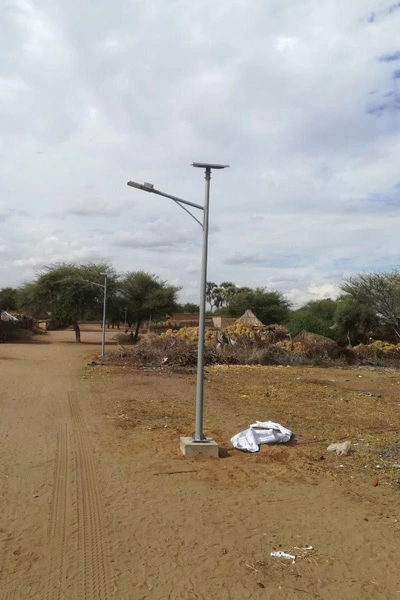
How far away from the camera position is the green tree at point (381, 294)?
37.1 meters

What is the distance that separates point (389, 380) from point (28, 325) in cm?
3949

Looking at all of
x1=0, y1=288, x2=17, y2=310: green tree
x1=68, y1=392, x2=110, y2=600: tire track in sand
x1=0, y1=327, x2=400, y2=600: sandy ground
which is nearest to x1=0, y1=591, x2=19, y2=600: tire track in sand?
x1=0, y1=327, x2=400, y2=600: sandy ground

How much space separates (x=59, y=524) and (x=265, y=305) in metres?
60.0

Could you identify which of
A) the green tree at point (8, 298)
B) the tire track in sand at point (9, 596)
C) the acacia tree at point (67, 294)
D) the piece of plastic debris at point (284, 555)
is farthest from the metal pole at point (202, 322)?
the green tree at point (8, 298)

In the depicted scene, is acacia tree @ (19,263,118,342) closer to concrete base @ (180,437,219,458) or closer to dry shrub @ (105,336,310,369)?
dry shrub @ (105,336,310,369)

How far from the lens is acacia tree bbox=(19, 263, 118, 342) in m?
45.0

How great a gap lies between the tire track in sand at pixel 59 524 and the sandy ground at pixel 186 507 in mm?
16

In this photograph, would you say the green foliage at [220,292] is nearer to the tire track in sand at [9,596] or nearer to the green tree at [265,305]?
the green tree at [265,305]

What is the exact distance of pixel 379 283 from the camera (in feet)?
123

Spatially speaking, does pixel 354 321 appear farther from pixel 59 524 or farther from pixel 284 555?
pixel 59 524

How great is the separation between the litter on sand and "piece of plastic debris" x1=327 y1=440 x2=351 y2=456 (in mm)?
822

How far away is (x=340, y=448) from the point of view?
950 centimetres

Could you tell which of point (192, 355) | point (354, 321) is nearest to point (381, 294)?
point (354, 321)

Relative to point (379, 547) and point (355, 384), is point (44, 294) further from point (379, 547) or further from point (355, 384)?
point (379, 547)
